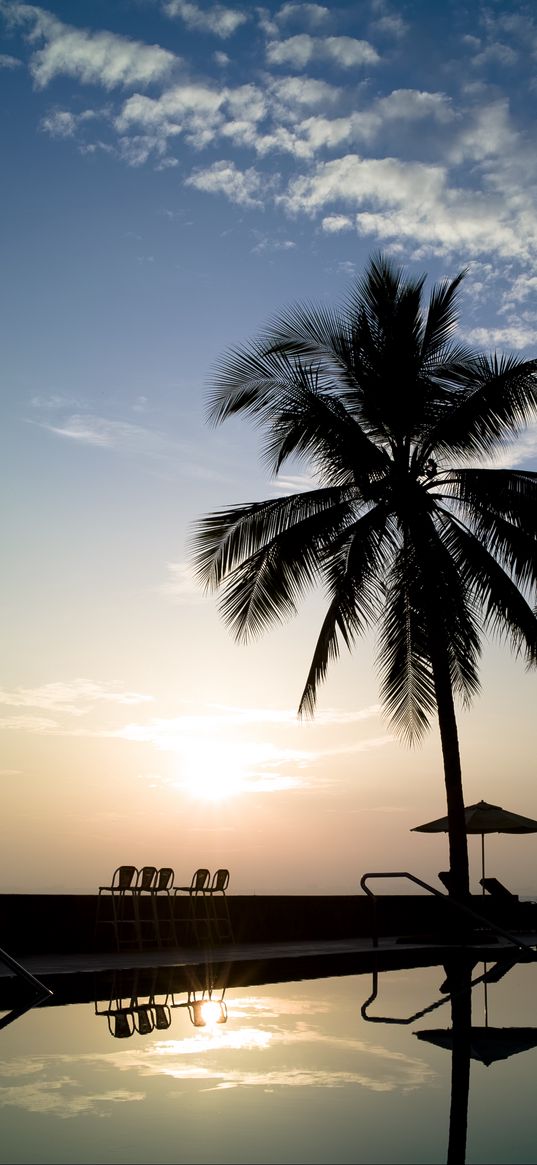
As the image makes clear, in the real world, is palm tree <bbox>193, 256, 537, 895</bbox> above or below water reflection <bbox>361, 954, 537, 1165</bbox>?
above

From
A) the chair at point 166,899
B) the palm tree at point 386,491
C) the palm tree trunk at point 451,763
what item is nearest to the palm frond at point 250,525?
Result: the palm tree at point 386,491

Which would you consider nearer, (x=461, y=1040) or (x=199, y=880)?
(x=461, y=1040)

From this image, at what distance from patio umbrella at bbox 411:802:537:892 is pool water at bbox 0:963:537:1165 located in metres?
12.6

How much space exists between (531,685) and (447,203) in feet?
24.8

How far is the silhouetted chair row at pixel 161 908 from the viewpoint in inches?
596

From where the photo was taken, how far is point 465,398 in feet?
57.2

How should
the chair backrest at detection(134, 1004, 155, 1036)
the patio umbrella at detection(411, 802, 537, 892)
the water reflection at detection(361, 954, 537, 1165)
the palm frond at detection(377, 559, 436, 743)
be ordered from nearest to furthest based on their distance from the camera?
the water reflection at detection(361, 954, 537, 1165)
the chair backrest at detection(134, 1004, 155, 1036)
the palm frond at detection(377, 559, 436, 743)
the patio umbrella at detection(411, 802, 537, 892)

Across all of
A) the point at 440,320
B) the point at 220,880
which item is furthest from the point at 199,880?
the point at 440,320

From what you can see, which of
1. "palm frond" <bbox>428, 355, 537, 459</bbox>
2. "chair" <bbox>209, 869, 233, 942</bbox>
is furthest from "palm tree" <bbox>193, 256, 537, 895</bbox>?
"chair" <bbox>209, 869, 233, 942</bbox>

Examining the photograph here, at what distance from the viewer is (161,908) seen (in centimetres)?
1677

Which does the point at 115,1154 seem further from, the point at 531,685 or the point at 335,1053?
the point at 531,685

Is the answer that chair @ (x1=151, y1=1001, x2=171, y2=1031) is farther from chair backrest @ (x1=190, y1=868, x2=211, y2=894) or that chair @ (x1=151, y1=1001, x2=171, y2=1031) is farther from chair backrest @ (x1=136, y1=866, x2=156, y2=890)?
chair backrest @ (x1=190, y1=868, x2=211, y2=894)

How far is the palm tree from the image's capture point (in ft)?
55.4

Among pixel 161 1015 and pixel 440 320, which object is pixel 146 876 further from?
pixel 440 320
